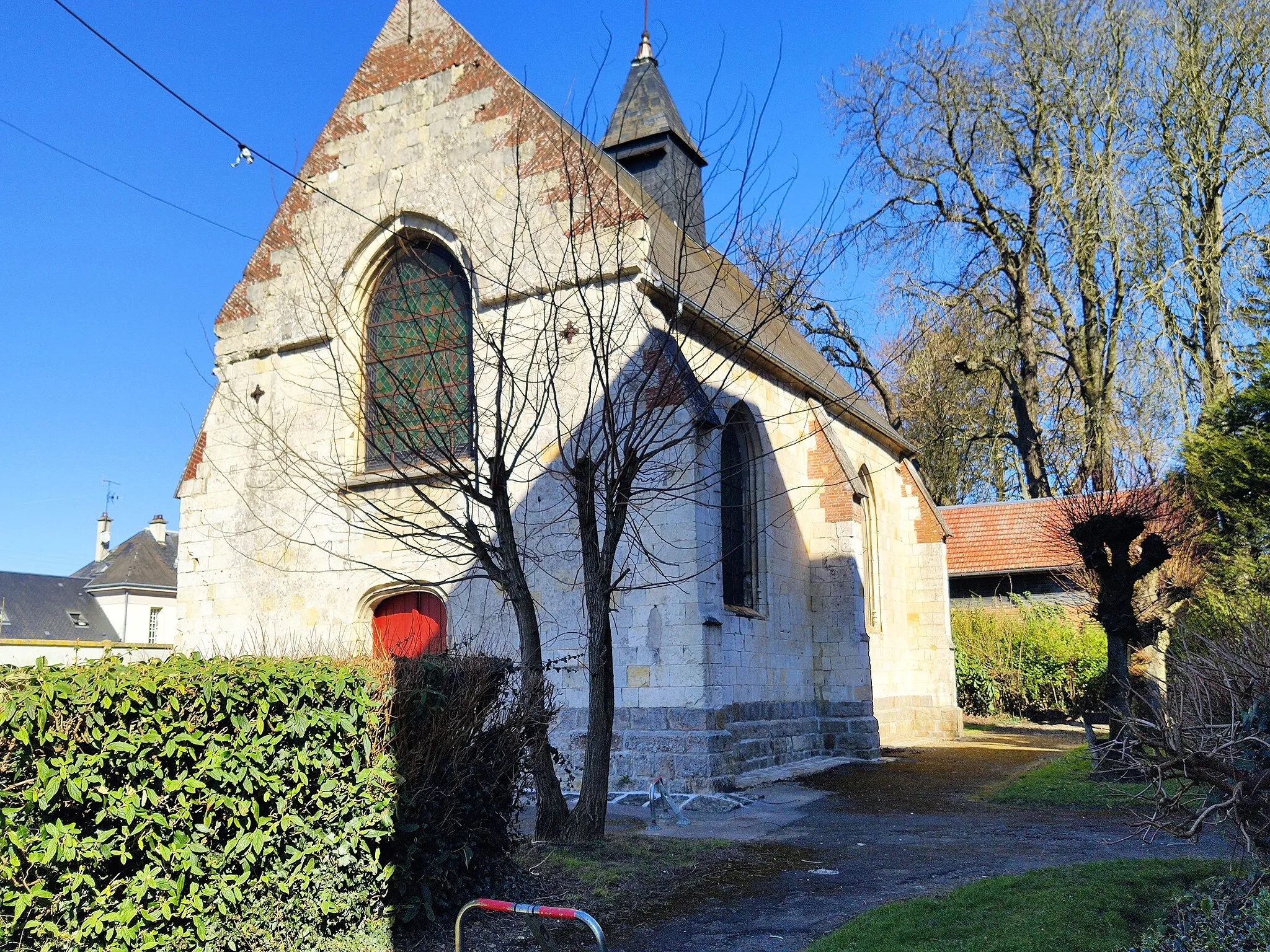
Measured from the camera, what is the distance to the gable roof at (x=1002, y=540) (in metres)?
22.9

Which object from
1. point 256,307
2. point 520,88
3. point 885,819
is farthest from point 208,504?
point 885,819

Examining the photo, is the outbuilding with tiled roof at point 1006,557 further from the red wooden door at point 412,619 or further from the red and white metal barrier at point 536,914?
the red and white metal barrier at point 536,914

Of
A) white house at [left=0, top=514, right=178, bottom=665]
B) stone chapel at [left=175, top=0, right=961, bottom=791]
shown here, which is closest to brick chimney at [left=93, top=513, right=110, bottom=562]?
white house at [left=0, top=514, right=178, bottom=665]

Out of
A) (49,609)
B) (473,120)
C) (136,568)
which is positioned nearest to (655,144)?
(473,120)

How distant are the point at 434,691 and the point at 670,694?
559 cm

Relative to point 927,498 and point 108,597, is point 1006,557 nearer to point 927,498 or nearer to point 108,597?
point 927,498

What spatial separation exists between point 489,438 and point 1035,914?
857 centimetres

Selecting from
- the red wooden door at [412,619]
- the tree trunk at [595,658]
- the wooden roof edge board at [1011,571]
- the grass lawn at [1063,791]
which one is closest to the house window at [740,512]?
the red wooden door at [412,619]

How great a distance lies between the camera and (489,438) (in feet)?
41.1

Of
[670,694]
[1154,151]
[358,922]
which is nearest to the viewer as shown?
[358,922]

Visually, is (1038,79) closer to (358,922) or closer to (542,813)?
(542,813)

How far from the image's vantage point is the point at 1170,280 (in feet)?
71.6

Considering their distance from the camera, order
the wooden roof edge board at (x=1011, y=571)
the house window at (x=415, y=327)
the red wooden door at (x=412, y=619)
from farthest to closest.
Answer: the wooden roof edge board at (x=1011, y=571), the red wooden door at (x=412, y=619), the house window at (x=415, y=327)

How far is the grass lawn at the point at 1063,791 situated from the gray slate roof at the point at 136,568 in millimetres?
42517
